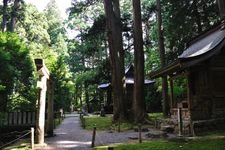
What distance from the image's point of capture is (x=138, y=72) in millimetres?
20703

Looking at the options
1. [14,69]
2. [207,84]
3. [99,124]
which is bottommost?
[99,124]

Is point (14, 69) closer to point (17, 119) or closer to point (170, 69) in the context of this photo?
point (17, 119)

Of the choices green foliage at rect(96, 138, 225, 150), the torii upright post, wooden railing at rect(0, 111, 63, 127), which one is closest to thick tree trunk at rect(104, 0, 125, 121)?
wooden railing at rect(0, 111, 63, 127)

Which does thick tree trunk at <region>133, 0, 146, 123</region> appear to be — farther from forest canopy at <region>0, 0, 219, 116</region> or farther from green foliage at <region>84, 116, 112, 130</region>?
forest canopy at <region>0, 0, 219, 116</region>

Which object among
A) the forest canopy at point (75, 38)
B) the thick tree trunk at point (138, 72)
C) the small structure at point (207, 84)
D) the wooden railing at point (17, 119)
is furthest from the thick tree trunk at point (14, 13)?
the small structure at point (207, 84)

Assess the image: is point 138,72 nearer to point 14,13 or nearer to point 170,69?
point 170,69

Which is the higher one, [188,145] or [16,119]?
[16,119]

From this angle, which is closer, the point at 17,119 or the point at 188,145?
the point at 188,145

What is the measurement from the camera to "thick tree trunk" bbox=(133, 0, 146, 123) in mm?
20391

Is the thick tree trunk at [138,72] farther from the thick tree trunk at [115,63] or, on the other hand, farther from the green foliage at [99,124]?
the green foliage at [99,124]

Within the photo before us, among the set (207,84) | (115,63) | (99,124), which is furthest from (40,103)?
(99,124)

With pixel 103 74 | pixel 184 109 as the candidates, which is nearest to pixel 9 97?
pixel 103 74

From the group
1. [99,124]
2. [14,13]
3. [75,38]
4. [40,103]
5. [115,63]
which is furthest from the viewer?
[75,38]

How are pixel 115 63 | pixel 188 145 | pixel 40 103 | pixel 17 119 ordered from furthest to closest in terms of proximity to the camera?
pixel 115 63 < pixel 17 119 < pixel 40 103 < pixel 188 145
